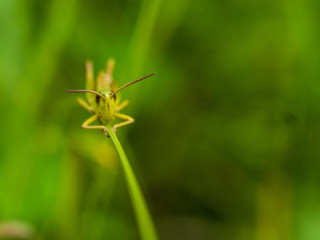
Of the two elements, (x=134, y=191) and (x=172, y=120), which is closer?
(x=134, y=191)

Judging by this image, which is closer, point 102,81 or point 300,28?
point 102,81

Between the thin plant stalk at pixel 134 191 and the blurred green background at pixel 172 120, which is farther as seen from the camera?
the blurred green background at pixel 172 120

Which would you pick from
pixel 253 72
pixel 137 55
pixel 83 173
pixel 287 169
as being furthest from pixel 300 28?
pixel 83 173

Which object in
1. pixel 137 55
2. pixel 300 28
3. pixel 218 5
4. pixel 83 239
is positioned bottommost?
pixel 83 239

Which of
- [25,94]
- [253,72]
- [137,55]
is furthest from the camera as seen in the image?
[253,72]

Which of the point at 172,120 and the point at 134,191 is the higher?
the point at 172,120

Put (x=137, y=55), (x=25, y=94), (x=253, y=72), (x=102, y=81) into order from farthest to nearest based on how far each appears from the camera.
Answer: (x=253, y=72) < (x=25, y=94) < (x=137, y=55) < (x=102, y=81)

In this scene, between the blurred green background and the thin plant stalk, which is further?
the blurred green background

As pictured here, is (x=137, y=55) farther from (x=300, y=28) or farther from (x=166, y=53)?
(x=300, y=28)
